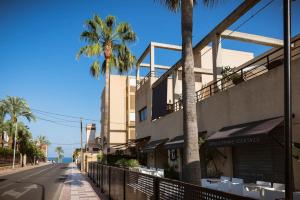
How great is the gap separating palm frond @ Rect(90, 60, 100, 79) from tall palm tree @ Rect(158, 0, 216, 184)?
1636 cm

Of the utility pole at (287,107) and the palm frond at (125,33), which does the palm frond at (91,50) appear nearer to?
the palm frond at (125,33)

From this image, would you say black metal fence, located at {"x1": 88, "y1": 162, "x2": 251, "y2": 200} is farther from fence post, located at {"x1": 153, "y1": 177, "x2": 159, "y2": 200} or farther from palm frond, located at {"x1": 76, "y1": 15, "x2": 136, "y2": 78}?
palm frond, located at {"x1": 76, "y1": 15, "x2": 136, "y2": 78}

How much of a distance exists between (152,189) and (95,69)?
19.4 m

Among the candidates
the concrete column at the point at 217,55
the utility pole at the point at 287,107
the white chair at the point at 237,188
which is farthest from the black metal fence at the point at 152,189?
the concrete column at the point at 217,55

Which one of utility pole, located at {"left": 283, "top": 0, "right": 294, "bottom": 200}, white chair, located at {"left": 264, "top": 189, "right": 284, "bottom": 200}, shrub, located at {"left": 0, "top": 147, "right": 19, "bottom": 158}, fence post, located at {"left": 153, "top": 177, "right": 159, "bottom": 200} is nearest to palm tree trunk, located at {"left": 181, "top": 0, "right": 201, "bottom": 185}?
white chair, located at {"left": 264, "top": 189, "right": 284, "bottom": 200}

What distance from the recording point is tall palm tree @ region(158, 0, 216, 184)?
27.7 feet

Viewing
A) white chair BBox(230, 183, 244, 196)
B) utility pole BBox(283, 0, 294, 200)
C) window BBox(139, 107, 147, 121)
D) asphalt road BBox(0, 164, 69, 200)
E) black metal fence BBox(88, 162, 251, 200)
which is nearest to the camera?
utility pole BBox(283, 0, 294, 200)

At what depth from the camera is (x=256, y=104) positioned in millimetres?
12664

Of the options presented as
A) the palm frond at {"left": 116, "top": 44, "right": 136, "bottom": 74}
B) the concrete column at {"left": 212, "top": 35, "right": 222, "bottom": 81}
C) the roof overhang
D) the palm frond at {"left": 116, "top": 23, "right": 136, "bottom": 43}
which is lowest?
the roof overhang

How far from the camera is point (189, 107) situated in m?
8.85

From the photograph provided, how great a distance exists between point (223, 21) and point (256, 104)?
5.78 m

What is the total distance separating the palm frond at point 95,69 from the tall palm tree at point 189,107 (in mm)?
16364

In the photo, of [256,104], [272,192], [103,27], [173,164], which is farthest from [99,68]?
[272,192]

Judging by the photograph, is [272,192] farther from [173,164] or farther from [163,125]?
[163,125]
